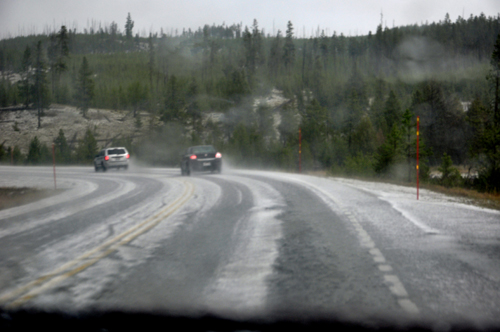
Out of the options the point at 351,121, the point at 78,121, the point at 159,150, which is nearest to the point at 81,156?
the point at 159,150

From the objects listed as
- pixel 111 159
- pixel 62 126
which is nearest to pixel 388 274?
pixel 111 159

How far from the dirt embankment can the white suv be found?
4590cm

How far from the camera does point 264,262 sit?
18.8 ft

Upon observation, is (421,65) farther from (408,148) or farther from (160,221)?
(160,221)

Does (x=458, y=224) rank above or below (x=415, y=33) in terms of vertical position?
below

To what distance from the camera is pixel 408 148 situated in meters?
44.7

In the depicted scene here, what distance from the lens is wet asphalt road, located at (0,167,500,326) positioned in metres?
4.12

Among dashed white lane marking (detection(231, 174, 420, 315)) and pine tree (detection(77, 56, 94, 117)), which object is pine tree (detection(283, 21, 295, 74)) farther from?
dashed white lane marking (detection(231, 174, 420, 315))

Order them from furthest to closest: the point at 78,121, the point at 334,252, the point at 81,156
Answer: the point at 78,121 → the point at 81,156 → the point at 334,252

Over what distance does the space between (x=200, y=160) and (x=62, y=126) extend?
71.2 meters

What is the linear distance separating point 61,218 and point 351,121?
253 feet

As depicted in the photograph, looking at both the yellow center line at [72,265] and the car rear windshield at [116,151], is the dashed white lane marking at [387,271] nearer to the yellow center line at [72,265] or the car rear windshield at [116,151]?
the yellow center line at [72,265]

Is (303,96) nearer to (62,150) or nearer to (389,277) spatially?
(62,150)

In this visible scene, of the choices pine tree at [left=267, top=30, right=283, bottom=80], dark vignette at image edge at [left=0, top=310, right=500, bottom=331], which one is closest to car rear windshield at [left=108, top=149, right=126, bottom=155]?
dark vignette at image edge at [left=0, top=310, right=500, bottom=331]
